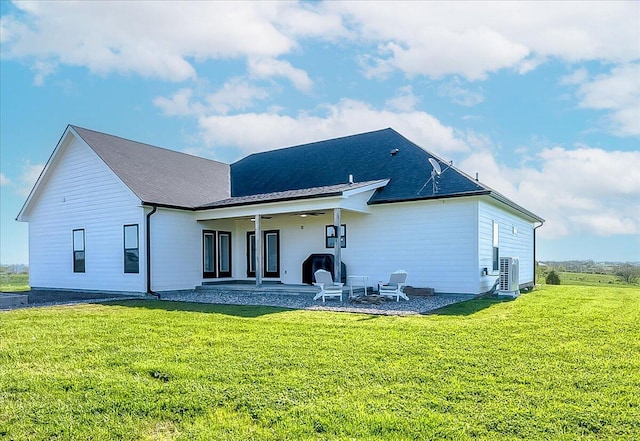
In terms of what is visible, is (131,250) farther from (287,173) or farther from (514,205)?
(514,205)

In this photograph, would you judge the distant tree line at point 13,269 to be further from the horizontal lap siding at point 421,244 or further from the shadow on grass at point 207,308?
the horizontal lap siding at point 421,244

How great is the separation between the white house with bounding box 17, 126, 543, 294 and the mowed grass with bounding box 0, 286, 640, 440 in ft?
17.9

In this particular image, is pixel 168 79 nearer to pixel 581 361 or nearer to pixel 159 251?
pixel 159 251

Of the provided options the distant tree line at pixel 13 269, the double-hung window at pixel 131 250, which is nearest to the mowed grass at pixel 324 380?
the double-hung window at pixel 131 250

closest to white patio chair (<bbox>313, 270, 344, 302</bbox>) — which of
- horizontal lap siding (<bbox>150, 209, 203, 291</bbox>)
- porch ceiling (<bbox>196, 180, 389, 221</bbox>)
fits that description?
porch ceiling (<bbox>196, 180, 389, 221</bbox>)

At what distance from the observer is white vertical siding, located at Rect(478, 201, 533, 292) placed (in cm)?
1306

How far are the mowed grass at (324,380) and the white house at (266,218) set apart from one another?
547cm

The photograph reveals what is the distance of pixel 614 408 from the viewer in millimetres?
3678

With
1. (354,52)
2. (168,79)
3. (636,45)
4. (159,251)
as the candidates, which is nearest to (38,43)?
(168,79)

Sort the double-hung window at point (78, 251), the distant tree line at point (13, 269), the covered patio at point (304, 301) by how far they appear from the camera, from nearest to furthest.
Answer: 1. the covered patio at point (304, 301)
2. the double-hung window at point (78, 251)
3. the distant tree line at point (13, 269)

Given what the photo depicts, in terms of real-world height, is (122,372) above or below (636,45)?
below

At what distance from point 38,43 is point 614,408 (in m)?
17.0

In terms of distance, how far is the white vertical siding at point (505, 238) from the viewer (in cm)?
1306

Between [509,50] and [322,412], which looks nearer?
[322,412]
